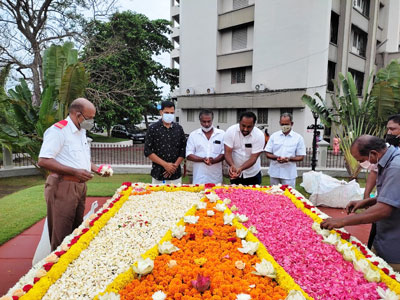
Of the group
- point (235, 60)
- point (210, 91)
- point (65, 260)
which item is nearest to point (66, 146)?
point (65, 260)

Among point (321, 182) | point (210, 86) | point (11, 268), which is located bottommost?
point (11, 268)

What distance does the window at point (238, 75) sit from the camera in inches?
755

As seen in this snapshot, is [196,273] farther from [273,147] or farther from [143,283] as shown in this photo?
[273,147]

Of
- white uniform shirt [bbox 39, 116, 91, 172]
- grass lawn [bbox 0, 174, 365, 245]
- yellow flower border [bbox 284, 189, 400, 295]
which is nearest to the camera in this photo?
yellow flower border [bbox 284, 189, 400, 295]

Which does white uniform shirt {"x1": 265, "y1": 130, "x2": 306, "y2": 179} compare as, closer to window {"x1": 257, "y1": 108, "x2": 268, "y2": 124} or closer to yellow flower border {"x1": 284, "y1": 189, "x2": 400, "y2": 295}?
yellow flower border {"x1": 284, "y1": 189, "x2": 400, "y2": 295}

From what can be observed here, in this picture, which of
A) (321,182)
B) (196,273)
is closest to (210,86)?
(321,182)

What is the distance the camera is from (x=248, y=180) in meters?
4.68

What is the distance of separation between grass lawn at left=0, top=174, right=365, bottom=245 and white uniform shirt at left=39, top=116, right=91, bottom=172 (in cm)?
219

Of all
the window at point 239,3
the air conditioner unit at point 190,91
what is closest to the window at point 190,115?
the air conditioner unit at point 190,91

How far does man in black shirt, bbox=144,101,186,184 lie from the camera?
14.0ft

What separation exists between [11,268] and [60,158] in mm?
1594

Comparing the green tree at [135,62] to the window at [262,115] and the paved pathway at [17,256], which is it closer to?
the window at [262,115]

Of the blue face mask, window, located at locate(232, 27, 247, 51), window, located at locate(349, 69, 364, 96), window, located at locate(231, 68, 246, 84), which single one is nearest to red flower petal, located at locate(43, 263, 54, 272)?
the blue face mask

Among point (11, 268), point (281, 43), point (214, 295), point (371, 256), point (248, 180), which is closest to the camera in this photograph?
point (214, 295)
